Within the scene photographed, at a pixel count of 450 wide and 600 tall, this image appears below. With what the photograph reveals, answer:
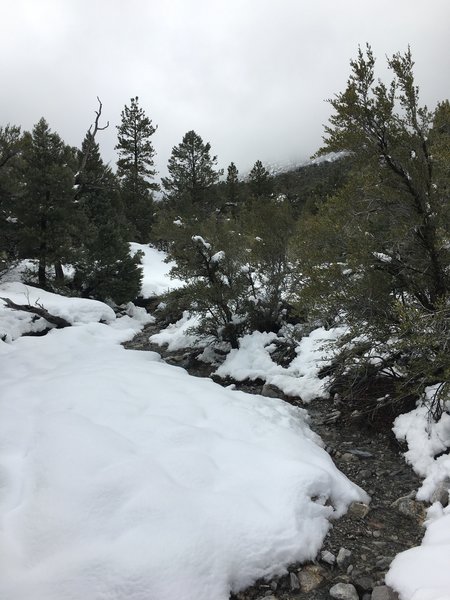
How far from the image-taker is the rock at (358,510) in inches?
172

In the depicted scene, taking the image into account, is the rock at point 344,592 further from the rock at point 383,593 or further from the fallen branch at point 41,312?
the fallen branch at point 41,312

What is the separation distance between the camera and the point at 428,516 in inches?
168

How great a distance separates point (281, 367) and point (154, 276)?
54.3 feet

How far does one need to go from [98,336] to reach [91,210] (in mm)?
9770

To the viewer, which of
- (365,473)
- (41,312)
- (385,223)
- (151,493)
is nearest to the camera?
(151,493)

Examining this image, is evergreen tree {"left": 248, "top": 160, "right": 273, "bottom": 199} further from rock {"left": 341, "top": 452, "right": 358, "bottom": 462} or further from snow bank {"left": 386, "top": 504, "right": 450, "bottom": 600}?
snow bank {"left": 386, "top": 504, "right": 450, "bottom": 600}

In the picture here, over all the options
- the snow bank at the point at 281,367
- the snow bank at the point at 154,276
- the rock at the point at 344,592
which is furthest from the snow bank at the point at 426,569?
the snow bank at the point at 154,276

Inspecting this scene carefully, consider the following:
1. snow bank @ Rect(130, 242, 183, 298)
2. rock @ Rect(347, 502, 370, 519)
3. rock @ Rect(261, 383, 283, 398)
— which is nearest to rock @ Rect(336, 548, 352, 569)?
rock @ Rect(347, 502, 370, 519)

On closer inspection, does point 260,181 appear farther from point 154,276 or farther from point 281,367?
point 281,367

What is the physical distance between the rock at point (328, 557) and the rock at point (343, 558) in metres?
0.05

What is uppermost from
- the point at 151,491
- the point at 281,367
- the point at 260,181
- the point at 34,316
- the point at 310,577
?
the point at 260,181

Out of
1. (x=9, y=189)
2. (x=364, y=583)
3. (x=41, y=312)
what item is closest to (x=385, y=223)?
(x=364, y=583)

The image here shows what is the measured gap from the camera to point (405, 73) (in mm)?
6051

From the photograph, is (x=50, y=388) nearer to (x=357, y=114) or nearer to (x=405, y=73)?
(x=357, y=114)
